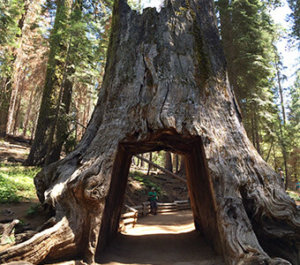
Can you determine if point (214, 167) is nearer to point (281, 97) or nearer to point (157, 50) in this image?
point (157, 50)

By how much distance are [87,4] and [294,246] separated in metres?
16.0

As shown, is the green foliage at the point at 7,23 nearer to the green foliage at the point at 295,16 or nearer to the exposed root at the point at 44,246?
the exposed root at the point at 44,246

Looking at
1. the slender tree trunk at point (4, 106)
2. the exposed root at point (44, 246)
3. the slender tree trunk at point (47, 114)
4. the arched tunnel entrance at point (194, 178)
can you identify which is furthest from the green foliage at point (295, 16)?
the slender tree trunk at point (4, 106)

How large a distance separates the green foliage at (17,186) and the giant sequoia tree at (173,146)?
2.78 m

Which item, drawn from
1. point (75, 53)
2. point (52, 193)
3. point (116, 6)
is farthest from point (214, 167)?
point (75, 53)

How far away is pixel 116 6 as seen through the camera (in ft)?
24.9

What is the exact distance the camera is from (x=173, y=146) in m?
7.02

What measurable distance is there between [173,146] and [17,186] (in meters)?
Result: 6.24

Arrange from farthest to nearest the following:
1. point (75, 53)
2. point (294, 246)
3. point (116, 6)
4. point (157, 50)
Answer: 1. point (75, 53)
2. point (116, 6)
3. point (157, 50)
4. point (294, 246)

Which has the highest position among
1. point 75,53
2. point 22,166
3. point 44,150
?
point 75,53

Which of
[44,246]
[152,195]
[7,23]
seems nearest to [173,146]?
[44,246]

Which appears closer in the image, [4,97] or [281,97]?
[4,97]

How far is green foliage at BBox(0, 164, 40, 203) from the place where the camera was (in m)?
7.45

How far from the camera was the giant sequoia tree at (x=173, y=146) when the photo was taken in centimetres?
410
